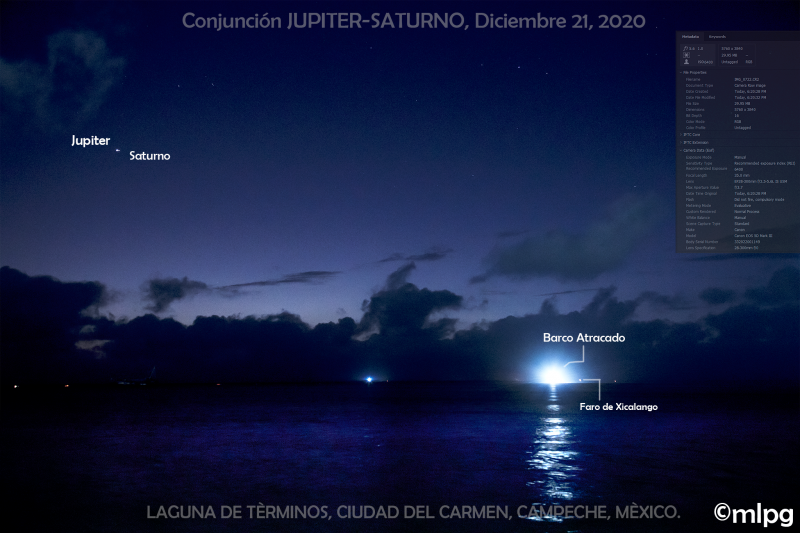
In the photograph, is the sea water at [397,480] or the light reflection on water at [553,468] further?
the light reflection on water at [553,468]

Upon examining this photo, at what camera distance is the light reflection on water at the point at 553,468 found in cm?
2281

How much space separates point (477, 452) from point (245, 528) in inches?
827

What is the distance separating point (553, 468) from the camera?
29.8 metres

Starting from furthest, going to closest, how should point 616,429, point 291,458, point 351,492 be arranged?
point 616,429 < point 291,458 < point 351,492

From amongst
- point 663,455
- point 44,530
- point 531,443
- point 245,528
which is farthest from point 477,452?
point 44,530

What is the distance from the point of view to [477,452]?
36094mm

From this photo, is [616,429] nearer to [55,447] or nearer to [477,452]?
[477,452]

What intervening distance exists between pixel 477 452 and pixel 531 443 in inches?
257

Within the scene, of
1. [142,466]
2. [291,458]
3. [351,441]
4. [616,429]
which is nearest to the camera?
[142,466]

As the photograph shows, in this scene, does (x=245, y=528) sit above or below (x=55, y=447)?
above

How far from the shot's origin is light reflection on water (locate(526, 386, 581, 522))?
2281cm

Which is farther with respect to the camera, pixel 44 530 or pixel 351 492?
pixel 351 492

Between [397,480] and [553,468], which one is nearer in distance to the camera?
[397,480]

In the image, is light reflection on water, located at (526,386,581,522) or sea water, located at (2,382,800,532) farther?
light reflection on water, located at (526,386,581,522)
